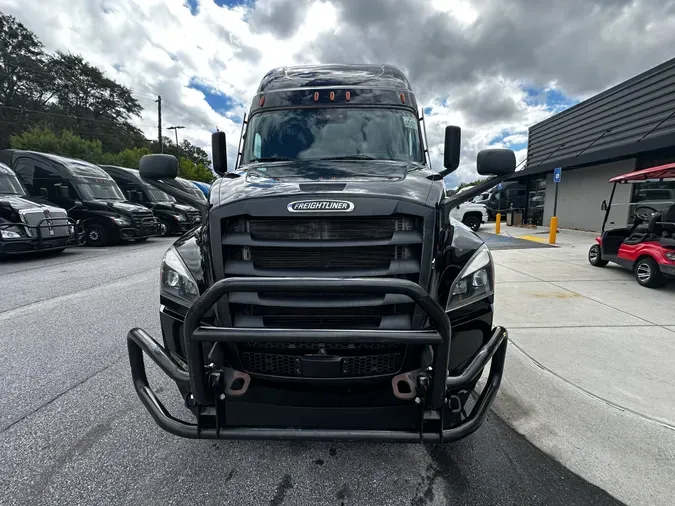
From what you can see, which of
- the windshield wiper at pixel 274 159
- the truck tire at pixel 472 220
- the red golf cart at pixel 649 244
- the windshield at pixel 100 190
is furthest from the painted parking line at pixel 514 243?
the windshield at pixel 100 190

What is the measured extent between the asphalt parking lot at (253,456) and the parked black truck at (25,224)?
6.58m

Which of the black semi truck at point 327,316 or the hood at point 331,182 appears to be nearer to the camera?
the black semi truck at point 327,316

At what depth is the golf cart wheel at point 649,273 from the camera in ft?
19.8

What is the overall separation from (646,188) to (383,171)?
1476 centimetres

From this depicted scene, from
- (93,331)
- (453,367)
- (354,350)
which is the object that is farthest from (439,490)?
(93,331)

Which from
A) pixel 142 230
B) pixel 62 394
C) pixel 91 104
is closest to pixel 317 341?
pixel 62 394

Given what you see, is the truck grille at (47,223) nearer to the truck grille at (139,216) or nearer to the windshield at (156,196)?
the truck grille at (139,216)

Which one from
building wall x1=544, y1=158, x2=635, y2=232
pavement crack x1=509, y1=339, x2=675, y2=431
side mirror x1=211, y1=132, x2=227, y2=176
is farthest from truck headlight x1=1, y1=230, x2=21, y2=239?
building wall x1=544, y1=158, x2=635, y2=232

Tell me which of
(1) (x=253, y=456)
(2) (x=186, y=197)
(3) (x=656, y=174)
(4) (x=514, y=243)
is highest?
(3) (x=656, y=174)

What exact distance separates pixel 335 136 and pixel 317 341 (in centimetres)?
215

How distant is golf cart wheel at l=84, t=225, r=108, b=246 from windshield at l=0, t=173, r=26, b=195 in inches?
84.9

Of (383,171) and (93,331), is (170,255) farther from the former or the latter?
(93,331)

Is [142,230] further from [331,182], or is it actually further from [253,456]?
[331,182]

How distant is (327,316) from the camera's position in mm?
1846
